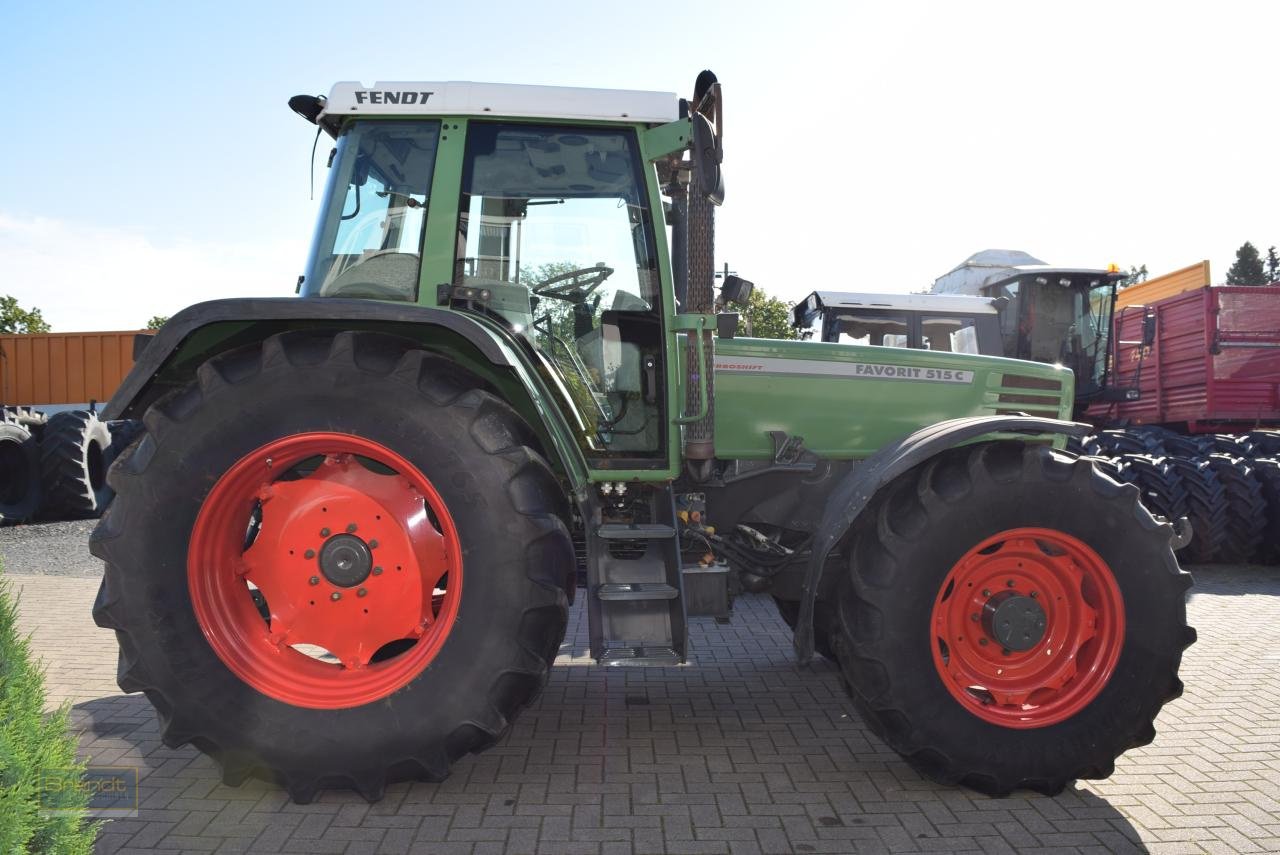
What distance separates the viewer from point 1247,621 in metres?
5.75

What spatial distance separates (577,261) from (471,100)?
0.71 meters

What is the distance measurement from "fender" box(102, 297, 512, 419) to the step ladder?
Result: 0.83m

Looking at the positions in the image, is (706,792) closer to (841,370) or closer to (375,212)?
(841,370)

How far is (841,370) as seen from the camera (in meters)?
3.97

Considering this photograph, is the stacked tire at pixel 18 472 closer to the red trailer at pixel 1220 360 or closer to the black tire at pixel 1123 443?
the black tire at pixel 1123 443

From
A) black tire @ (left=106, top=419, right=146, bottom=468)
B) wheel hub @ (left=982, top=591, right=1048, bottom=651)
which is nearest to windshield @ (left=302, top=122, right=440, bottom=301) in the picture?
wheel hub @ (left=982, top=591, right=1048, bottom=651)

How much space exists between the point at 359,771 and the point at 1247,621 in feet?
19.1

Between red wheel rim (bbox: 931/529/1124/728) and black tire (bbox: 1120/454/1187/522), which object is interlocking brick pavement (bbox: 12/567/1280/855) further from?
black tire (bbox: 1120/454/1187/522)

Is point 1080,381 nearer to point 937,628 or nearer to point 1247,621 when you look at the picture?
point 1247,621

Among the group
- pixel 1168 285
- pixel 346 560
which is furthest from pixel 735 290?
pixel 1168 285

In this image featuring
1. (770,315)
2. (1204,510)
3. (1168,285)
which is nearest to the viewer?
(1204,510)

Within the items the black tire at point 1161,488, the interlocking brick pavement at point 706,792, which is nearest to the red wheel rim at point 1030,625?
the interlocking brick pavement at point 706,792

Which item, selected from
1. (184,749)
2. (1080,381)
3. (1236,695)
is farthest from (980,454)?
(1080,381)

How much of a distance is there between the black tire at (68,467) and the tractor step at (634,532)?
8.73 meters
